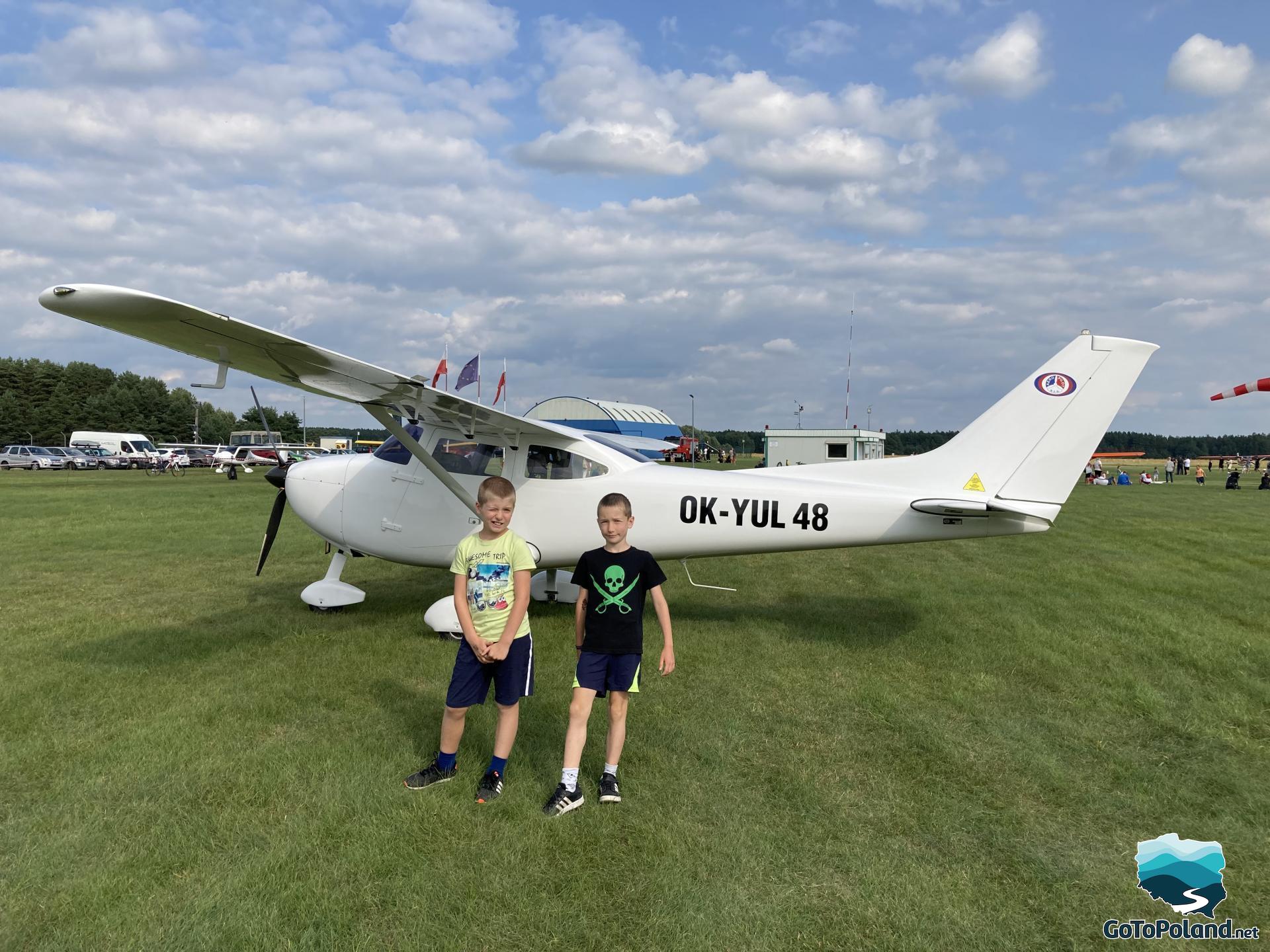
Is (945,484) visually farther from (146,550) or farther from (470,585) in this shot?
(146,550)

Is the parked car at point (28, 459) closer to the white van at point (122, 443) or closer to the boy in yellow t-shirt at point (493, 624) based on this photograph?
the white van at point (122, 443)

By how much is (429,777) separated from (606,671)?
3.65 feet

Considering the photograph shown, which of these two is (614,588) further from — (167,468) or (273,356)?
(167,468)

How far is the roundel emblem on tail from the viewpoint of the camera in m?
5.84

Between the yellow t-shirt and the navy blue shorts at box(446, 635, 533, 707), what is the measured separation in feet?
0.39

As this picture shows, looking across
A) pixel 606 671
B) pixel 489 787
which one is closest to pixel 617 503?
pixel 606 671

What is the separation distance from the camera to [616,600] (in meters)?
3.43

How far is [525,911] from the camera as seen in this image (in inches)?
105

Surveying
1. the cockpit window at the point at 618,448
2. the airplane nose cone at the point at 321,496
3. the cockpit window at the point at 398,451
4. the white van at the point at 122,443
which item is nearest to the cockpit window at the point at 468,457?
the cockpit window at the point at 398,451

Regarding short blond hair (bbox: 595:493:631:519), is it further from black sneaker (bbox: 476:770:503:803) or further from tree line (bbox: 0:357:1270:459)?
tree line (bbox: 0:357:1270:459)

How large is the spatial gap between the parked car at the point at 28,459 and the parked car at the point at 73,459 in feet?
1.01

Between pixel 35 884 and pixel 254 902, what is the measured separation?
91 cm

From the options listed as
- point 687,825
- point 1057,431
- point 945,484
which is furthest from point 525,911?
point 1057,431

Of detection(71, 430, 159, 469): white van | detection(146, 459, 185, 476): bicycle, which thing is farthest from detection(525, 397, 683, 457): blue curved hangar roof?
detection(71, 430, 159, 469): white van
